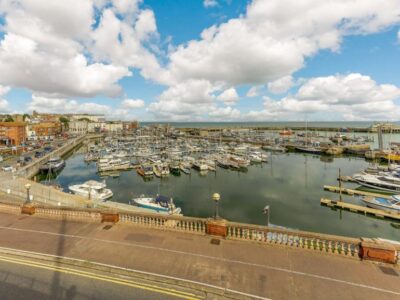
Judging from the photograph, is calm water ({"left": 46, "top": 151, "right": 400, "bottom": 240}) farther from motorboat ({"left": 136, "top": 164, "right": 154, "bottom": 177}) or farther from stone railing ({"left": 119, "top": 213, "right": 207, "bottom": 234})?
stone railing ({"left": 119, "top": 213, "right": 207, "bottom": 234})

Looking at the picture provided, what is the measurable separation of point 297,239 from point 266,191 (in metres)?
29.1

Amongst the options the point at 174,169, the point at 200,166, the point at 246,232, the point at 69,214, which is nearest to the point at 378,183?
the point at 200,166

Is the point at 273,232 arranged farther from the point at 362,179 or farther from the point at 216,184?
the point at 362,179

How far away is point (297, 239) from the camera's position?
10.0m

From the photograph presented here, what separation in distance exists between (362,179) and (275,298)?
43.1 meters

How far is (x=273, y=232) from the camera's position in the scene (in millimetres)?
9914

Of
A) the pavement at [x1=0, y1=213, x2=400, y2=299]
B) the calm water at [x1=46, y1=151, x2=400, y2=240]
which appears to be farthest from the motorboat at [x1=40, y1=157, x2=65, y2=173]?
the pavement at [x1=0, y1=213, x2=400, y2=299]

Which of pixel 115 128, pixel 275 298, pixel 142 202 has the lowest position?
pixel 142 202

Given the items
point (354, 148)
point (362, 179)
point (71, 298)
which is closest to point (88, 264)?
point (71, 298)

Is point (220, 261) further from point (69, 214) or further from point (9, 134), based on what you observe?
point (9, 134)

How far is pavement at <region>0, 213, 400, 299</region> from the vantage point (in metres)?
7.33

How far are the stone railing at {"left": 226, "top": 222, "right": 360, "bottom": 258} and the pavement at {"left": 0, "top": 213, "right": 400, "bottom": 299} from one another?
35 cm

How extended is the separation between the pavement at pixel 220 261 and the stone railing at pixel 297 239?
35cm

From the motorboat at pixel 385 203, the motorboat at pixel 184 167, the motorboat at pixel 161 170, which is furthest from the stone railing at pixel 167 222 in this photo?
the motorboat at pixel 184 167
